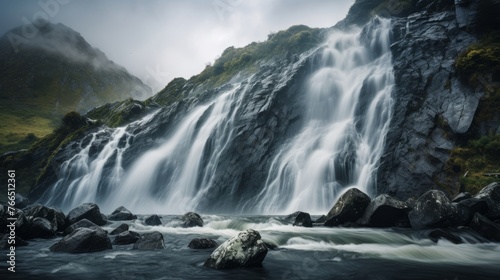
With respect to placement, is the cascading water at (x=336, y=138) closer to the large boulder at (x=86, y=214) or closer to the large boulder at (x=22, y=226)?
the large boulder at (x=86, y=214)

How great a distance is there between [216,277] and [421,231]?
1114 centimetres

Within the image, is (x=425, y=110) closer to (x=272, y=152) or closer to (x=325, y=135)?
(x=325, y=135)

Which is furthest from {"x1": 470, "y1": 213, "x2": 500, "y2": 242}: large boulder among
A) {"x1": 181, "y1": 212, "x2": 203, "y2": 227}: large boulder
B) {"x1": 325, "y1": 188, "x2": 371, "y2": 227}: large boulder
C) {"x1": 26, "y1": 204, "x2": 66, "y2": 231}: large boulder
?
{"x1": 26, "y1": 204, "x2": 66, "y2": 231}: large boulder

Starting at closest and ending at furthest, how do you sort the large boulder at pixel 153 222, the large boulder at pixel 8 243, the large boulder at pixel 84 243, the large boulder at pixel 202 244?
the large boulder at pixel 84 243
the large boulder at pixel 8 243
the large boulder at pixel 202 244
the large boulder at pixel 153 222

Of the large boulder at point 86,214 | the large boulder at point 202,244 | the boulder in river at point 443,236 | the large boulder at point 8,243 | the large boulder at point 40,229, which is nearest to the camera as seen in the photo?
the large boulder at point 8,243

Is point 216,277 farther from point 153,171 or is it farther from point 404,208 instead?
point 153,171

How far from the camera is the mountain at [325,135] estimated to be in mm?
23786

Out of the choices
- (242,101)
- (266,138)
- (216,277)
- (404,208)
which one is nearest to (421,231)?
(404,208)

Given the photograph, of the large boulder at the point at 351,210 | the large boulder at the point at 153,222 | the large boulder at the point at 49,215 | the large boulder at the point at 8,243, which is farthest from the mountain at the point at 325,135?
the large boulder at the point at 8,243

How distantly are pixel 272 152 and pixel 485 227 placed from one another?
72.1 ft

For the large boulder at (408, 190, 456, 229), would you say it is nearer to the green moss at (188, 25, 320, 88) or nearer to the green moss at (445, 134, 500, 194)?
the green moss at (445, 134, 500, 194)

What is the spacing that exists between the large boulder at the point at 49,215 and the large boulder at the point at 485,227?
71.2 ft

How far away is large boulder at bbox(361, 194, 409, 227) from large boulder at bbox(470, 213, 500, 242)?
10.2ft

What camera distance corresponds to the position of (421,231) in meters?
14.7
